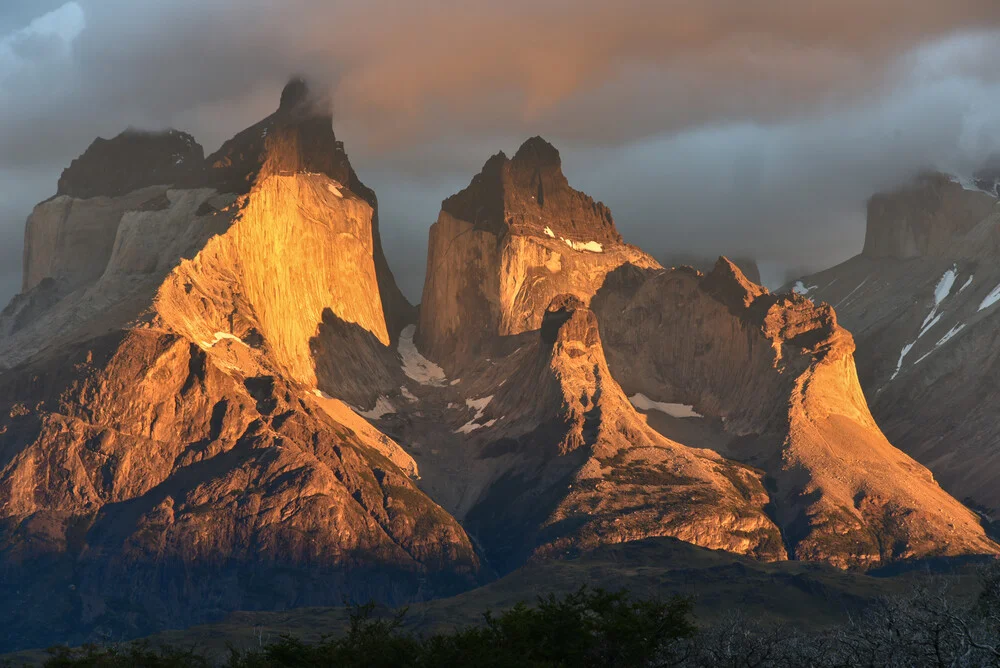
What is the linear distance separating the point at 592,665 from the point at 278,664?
20165 mm

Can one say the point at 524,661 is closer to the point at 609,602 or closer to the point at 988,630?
the point at 609,602

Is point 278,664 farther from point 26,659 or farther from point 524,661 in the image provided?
point 26,659

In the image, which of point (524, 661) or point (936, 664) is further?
point (524, 661)

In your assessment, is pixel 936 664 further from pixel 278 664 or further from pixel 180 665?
pixel 180 665

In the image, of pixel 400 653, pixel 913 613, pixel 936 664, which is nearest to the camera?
pixel 936 664

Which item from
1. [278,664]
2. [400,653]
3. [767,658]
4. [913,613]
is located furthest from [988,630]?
[278,664]

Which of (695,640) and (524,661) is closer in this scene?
(524,661)

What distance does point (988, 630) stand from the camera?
10312 centimetres

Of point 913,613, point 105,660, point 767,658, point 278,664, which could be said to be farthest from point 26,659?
point 913,613

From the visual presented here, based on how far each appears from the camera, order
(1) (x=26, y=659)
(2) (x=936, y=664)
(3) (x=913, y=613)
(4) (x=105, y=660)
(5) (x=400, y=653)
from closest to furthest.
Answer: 1. (2) (x=936, y=664)
2. (3) (x=913, y=613)
3. (5) (x=400, y=653)
4. (4) (x=105, y=660)
5. (1) (x=26, y=659)

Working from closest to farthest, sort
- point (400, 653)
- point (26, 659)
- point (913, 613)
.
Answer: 1. point (913, 613)
2. point (400, 653)
3. point (26, 659)

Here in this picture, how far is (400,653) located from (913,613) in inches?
1255

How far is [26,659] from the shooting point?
190000 millimetres

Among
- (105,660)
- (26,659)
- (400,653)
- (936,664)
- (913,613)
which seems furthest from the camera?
(26,659)
